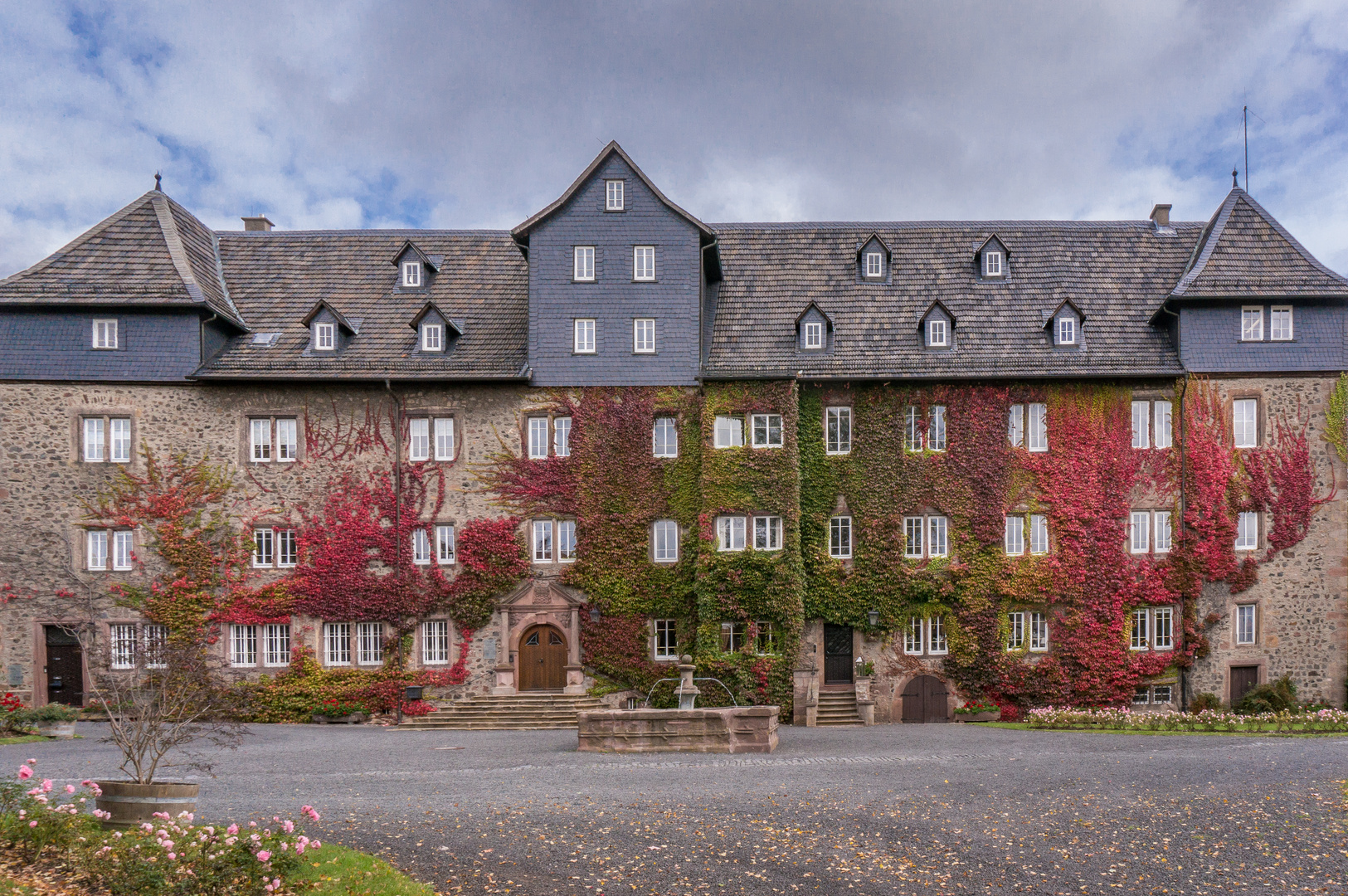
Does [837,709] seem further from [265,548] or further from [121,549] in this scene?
[121,549]

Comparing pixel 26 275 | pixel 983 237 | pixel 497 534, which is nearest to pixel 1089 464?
pixel 983 237

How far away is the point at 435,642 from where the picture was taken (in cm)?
2642

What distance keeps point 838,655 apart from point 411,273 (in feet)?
58.4

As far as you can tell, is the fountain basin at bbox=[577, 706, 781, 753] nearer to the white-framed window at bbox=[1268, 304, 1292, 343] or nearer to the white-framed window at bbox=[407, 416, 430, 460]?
the white-framed window at bbox=[407, 416, 430, 460]

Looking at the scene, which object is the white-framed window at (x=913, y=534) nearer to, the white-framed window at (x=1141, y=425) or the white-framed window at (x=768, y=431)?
the white-framed window at (x=768, y=431)

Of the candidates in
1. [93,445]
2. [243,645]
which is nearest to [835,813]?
[243,645]

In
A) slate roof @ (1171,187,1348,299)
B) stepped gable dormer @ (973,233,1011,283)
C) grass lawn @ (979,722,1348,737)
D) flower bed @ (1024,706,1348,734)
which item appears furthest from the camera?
stepped gable dormer @ (973,233,1011,283)

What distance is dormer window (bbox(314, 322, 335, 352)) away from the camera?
1077 inches

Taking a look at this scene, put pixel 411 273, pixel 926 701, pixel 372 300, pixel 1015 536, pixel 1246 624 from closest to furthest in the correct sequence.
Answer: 1. pixel 926 701
2. pixel 1246 624
3. pixel 1015 536
4. pixel 372 300
5. pixel 411 273

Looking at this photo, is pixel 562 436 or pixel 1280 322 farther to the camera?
pixel 1280 322

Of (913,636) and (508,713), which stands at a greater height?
(913,636)

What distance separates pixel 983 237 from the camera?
3050 cm

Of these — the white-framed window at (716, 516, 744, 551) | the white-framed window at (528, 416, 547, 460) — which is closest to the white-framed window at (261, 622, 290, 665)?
the white-framed window at (528, 416, 547, 460)

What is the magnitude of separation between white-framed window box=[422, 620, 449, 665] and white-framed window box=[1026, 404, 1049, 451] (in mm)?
17796
